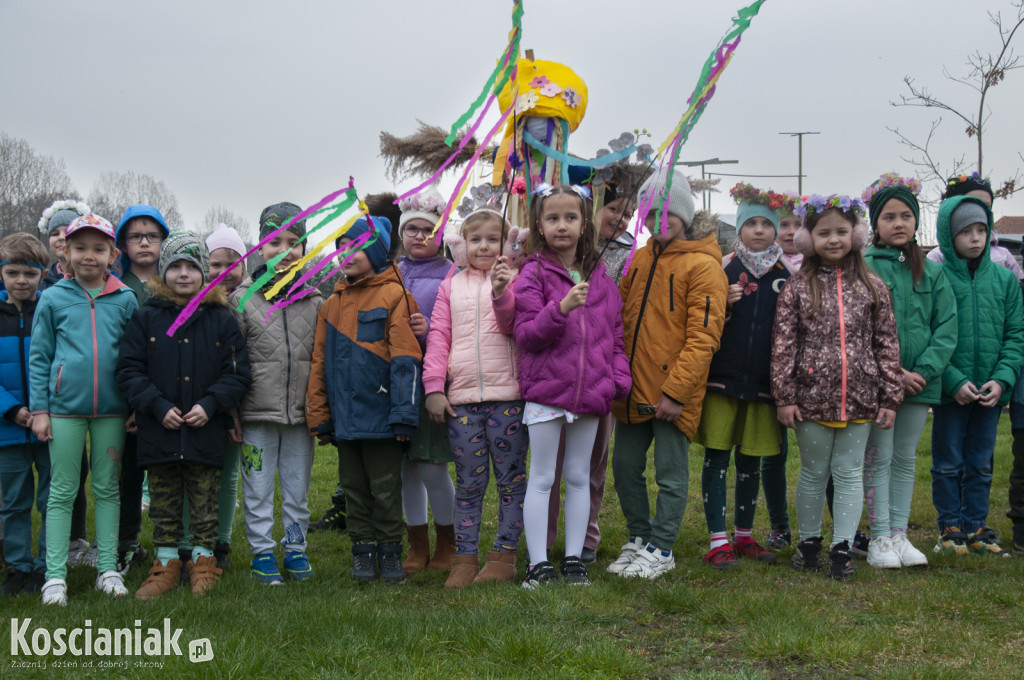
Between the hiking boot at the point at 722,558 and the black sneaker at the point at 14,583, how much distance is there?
11.8 feet

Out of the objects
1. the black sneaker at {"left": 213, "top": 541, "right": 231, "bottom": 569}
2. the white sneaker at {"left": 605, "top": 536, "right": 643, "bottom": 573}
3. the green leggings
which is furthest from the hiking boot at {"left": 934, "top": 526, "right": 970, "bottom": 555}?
the green leggings

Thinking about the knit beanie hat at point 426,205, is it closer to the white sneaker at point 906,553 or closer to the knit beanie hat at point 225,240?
the knit beanie hat at point 225,240

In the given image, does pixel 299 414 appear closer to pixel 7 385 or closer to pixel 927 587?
pixel 7 385

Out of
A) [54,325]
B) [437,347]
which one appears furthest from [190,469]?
[437,347]

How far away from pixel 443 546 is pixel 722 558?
61.9 inches

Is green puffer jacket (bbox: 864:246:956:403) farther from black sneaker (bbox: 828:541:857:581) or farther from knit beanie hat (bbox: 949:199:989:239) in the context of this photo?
black sneaker (bbox: 828:541:857:581)

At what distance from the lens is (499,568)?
4289 mm

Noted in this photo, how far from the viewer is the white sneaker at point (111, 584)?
4215 mm

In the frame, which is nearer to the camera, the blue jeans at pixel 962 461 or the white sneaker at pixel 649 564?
the white sneaker at pixel 649 564

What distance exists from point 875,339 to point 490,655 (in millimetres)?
2752

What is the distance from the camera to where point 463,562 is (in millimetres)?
4348

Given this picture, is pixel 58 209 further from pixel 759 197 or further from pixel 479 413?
pixel 759 197

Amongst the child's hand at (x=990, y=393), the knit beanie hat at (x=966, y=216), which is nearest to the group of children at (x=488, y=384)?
the child's hand at (x=990, y=393)

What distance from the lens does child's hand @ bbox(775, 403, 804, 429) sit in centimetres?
445
